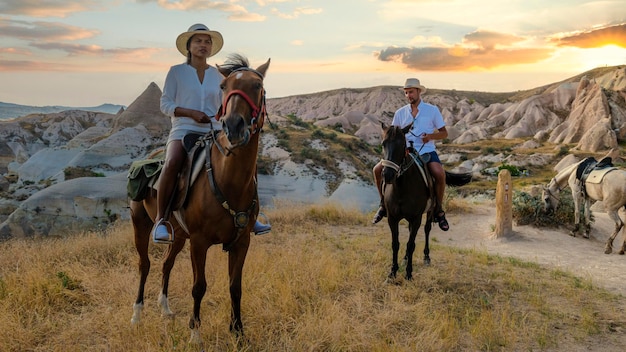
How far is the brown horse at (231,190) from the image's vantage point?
331cm

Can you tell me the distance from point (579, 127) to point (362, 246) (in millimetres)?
47699

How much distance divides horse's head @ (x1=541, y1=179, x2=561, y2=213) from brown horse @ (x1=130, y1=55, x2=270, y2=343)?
1316 centimetres

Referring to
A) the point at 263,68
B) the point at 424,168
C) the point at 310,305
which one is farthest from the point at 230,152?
the point at 424,168

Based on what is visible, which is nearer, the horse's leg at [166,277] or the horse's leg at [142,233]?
the horse's leg at [166,277]

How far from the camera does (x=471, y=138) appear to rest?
62.9 meters

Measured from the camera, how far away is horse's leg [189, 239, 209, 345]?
3881 millimetres

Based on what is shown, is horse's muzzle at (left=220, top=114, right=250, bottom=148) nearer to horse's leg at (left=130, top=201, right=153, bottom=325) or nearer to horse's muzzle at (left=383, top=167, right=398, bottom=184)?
horse's leg at (left=130, top=201, right=153, bottom=325)

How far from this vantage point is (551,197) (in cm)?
1377

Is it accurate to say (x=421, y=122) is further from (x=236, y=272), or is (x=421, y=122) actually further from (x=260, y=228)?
(x=236, y=272)

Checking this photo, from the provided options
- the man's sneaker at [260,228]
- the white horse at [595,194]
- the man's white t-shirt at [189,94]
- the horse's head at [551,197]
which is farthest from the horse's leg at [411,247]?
the horse's head at [551,197]

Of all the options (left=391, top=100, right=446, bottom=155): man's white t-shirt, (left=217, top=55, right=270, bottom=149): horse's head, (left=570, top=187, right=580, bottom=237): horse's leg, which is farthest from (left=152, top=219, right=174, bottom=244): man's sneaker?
(left=570, top=187, right=580, bottom=237): horse's leg

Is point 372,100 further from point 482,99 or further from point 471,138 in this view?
point 471,138

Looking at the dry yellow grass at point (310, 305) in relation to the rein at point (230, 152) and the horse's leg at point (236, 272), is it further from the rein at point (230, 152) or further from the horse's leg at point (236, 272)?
the rein at point (230, 152)

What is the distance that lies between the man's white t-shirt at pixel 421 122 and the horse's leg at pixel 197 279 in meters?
4.33
